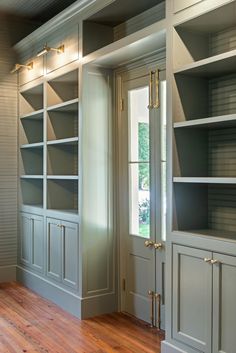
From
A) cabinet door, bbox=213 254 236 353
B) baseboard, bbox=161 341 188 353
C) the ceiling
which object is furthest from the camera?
the ceiling

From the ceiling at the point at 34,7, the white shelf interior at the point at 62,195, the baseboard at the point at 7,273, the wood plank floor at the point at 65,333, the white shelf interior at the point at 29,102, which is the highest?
the ceiling at the point at 34,7

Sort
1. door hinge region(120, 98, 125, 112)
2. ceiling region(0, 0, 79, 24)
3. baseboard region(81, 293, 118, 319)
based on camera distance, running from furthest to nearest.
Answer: ceiling region(0, 0, 79, 24) < door hinge region(120, 98, 125, 112) < baseboard region(81, 293, 118, 319)

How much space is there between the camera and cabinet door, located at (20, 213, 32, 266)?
17.0 ft

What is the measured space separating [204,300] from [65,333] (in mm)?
1412

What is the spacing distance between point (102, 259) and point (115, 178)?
77cm

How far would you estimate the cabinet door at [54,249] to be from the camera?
4465mm

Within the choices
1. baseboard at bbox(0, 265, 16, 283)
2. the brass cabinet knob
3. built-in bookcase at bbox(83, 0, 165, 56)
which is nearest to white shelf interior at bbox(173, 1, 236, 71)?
built-in bookcase at bbox(83, 0, 165, 56)

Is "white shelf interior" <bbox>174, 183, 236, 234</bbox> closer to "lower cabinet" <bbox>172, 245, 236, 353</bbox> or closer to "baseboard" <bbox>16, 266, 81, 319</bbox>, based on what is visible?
"lower cabinet" <bbox>172, 245, 236, 353</bbox>

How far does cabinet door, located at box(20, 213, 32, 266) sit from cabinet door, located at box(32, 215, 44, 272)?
12 cm

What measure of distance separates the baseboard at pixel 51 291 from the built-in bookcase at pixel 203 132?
1.61 meters

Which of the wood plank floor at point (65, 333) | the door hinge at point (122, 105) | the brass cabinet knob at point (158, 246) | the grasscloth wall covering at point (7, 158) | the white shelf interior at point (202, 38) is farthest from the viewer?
the grasscloth wall covering at point (7, 158)

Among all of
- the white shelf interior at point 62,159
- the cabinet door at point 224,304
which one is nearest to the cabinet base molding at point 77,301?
the white shelf interior at point 62,159

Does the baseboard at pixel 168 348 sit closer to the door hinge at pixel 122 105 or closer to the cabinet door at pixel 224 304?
the cabinet door at pixel 224 304

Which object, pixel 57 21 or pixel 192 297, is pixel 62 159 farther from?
pixel 192 297
